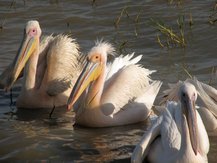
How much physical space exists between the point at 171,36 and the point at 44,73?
5.93ft

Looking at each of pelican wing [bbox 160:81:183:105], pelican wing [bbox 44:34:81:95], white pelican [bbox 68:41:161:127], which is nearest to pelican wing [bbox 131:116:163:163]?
pelican wing [bbox 160:81:183:105]

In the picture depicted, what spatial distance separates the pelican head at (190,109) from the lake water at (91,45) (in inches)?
24.3

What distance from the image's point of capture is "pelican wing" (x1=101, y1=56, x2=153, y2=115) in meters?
7.60

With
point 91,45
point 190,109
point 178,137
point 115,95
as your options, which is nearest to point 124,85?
point 115,95

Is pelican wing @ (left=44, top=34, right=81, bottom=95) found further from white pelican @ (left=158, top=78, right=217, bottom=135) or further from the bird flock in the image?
white pelican @ (left=158, top=78, right=217, bottom=135)

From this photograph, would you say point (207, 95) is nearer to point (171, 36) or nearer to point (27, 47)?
point (27, 47)

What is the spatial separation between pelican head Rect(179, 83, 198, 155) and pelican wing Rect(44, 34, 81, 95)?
7.67 feet

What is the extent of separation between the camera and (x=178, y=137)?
627 cm

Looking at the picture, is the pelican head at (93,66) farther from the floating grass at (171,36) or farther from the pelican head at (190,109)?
the floating grass at (171,36)

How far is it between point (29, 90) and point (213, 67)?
83.1 inches

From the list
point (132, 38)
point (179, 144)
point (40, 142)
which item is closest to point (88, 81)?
point (40, 142)

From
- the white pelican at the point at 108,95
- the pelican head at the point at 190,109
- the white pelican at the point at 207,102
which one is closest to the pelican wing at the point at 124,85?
the white pelican at the point at 108,95

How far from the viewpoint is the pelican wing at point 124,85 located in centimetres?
760

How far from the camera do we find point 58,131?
23.9 ft
